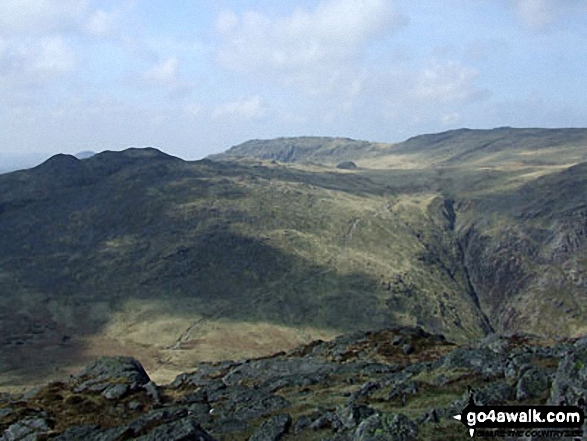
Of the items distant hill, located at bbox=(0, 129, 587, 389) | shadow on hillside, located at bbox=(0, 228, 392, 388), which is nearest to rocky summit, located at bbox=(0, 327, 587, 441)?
distant hill, located at bbox=(0, 129, 587, 389)

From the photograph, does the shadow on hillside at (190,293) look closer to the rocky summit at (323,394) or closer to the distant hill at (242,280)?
the distant hill at (242,280)

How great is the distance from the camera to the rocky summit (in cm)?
2388

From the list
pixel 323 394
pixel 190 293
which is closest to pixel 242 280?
pixel 190 293

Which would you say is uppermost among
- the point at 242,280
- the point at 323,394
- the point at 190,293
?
the point at 323,394

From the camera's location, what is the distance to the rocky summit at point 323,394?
23.9m

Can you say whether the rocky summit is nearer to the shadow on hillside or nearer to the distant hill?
the distant hill

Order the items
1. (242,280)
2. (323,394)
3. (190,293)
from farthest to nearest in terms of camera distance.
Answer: (242,280), (190,293), (323,394)

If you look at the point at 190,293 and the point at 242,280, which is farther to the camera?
the point at 242,280

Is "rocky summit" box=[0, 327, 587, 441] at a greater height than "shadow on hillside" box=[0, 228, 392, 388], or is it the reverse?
"rocky summit" box=[0, 327, 587, 441]

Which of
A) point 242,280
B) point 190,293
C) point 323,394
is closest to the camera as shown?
point 323,394

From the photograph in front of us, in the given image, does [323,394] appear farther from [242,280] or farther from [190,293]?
[242,280]

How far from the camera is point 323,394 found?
131ft

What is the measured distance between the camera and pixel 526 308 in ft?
529

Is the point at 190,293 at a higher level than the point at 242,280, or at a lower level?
lower
